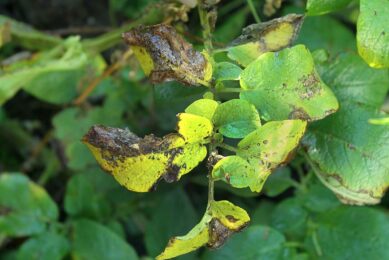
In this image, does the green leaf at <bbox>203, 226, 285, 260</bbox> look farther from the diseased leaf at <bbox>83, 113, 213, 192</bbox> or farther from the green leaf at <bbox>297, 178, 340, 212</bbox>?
the diseased leaf at <bbox>83, 113, 213, 192</bbox>

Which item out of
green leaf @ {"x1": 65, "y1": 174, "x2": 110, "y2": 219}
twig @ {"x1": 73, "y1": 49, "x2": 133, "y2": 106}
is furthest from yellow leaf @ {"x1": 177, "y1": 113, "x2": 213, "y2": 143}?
green leaf @ {"x1": 65, "y1": 174, "x2": 110, "y2": 219}

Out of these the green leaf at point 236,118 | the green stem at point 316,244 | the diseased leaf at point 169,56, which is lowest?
the green stem at point 316,244

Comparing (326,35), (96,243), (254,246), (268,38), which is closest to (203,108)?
(268,38)

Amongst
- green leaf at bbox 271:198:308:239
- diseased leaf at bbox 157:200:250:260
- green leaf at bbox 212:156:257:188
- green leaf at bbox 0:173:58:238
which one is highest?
green leaf at bbox 212:156:257:188

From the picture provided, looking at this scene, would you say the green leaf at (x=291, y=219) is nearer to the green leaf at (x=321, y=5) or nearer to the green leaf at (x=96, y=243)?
the green leaf at (x=96, y=243)

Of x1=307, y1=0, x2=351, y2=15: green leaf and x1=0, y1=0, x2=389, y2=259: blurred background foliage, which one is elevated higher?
x1=307, y1=0, x2=351, y2=15: green leaf

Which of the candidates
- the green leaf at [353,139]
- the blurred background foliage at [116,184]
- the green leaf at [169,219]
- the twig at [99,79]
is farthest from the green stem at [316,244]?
the twig at [99,79]
